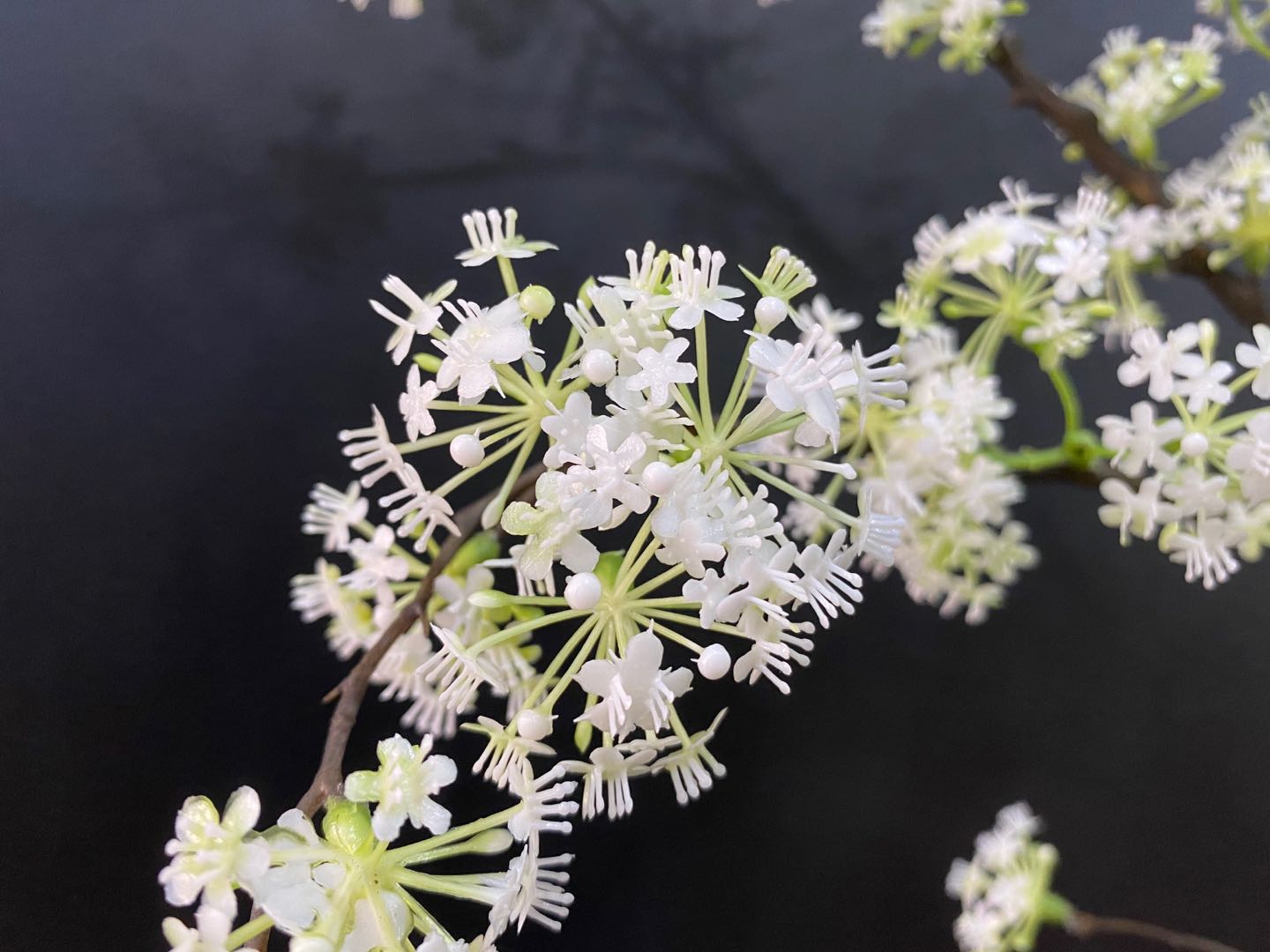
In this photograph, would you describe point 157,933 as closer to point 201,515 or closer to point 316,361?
point 201,515

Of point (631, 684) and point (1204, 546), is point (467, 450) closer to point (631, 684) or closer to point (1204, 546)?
point (631, 684)

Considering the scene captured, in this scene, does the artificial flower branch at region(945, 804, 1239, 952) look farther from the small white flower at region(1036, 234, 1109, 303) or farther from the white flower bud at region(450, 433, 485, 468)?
the white flower bud at region(450, 433, 485, 468)

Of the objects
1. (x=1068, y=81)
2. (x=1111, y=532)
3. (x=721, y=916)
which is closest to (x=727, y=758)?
(x=721, y=916)

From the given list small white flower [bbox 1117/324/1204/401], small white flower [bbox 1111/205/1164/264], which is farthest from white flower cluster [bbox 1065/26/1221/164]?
small white flower [bbox 1117/324/1204/401]

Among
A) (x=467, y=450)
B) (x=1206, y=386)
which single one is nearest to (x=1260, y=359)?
(x=1206, y=386)

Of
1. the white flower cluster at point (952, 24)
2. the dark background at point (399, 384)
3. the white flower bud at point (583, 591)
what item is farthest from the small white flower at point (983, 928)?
the white flower cluster at point (952, 24)

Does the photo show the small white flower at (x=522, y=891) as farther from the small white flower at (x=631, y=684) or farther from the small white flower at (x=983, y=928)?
the small white flower at (x=983, y=928)
